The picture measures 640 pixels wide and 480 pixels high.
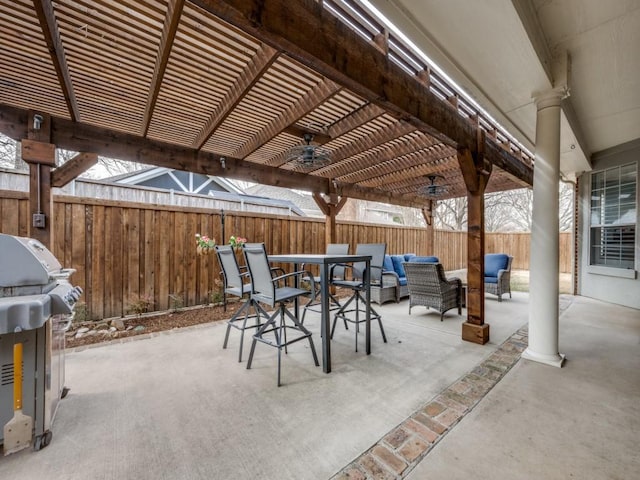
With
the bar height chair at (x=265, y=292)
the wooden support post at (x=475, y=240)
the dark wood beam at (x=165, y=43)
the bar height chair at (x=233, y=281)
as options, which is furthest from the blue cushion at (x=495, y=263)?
the dark wood beam at (x=165, y=43)

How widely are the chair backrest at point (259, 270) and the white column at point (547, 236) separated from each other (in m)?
2.54

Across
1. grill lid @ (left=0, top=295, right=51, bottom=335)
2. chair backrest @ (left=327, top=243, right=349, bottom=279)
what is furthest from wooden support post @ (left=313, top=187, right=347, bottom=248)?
grill lid @ (left=0, top=295, right=51, bottom=335)

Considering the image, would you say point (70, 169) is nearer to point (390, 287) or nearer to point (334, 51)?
point (334, 51)

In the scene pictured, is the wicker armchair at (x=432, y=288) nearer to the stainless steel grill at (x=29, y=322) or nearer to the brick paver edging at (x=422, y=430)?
the brick paver edging at (x=422, y=430)

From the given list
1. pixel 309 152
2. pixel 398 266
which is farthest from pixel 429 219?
pixel 309 152

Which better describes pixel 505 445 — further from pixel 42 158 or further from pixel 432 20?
pixel 42 158

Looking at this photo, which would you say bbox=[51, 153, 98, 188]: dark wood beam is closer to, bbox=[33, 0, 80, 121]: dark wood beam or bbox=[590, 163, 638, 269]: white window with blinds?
bbox=[33, 0, 80, 121]: dark wood beam

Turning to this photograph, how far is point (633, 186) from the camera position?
15.3ft

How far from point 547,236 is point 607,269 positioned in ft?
13.0

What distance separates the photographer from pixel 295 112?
125 inches

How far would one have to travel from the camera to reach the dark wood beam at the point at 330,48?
132 cm

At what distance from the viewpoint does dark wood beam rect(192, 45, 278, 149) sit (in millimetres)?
2250

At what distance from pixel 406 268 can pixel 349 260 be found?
1.94m

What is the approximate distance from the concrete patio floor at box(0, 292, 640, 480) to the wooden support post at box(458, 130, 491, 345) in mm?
187
